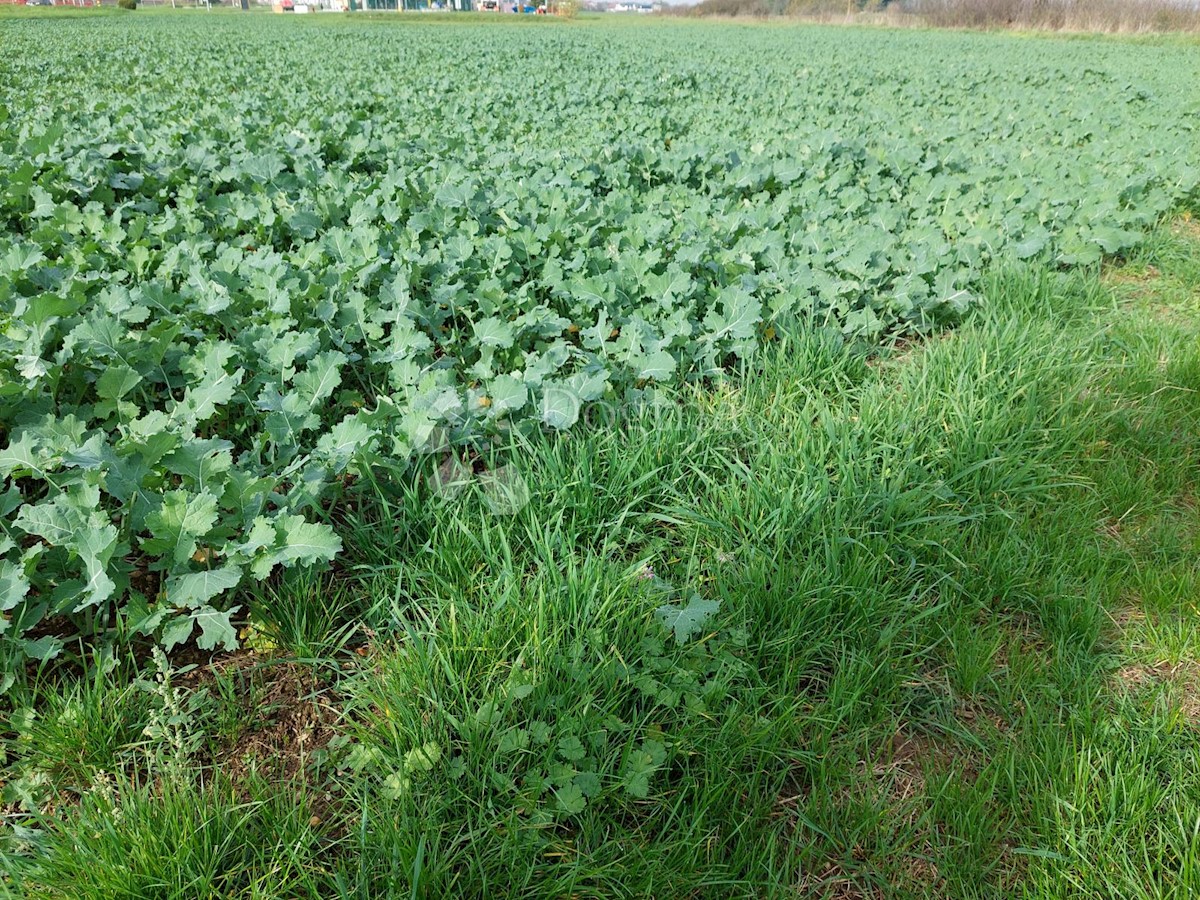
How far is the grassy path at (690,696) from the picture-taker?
1.40 meters

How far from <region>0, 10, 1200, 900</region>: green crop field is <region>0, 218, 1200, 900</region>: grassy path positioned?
0.01m

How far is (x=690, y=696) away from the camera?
1674 millimetres

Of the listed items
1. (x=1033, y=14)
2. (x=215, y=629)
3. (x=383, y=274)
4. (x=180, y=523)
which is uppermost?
(x=1033, y=14)

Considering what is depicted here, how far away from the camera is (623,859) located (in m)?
1.39

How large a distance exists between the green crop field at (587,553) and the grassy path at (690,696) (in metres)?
0.01

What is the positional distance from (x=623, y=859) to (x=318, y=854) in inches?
23.8

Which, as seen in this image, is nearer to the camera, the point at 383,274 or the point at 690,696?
the point at 690,696

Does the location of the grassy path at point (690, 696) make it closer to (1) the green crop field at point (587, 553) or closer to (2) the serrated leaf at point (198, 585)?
(1) the green crop field at point (587, 553)

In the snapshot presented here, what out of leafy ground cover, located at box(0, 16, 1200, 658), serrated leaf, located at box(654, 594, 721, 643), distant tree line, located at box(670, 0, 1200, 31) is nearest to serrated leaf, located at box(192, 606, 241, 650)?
leafy ground cover, located at box(0, 16, 1200, 658)

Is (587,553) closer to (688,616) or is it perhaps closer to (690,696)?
(688,616)

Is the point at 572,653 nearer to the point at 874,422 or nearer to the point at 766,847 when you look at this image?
the point at 766,847

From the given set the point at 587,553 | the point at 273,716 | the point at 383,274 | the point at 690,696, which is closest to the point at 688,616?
Answer: the point at 690,696

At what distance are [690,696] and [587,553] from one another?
59 cm

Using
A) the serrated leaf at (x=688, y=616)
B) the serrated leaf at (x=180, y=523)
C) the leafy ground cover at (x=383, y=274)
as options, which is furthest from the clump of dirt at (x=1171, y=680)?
the serrated leaf at (x=180, y=523)
